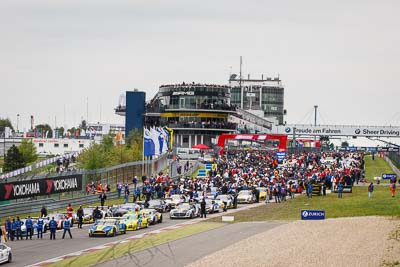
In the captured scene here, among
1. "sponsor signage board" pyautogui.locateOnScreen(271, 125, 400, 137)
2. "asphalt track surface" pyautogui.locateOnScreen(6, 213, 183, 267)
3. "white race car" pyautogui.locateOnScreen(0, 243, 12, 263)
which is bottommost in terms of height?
"asphalt track surface" pyautogui.locateOnScreen(6, 213, 183, 267)

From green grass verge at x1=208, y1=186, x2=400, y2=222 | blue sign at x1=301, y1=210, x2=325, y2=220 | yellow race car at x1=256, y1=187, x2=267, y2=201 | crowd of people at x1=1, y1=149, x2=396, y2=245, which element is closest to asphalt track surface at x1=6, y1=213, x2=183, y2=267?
blue sign at x1=301, y1=210, x2=325, y2=220

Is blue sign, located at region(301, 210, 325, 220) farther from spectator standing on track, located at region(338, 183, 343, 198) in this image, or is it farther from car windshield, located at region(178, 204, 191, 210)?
spectator standing on track, located at region(338, 183, 343, 198)

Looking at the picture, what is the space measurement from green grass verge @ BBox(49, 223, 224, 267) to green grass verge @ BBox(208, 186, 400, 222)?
15.1 feet

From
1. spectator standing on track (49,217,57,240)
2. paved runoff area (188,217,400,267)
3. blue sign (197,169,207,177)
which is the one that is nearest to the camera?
paved runoff area (188,217,400,267)

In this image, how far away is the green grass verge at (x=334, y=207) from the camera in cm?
4300

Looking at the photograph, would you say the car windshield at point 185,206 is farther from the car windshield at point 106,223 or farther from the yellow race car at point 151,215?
the car windshield at point 106,223

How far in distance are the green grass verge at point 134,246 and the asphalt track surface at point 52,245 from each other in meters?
1.16

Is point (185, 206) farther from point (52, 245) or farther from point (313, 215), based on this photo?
point (52, 245)

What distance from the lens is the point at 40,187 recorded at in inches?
1917

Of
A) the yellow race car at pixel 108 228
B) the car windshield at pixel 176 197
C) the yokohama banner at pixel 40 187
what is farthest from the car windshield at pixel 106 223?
the car windshield at pixel 176 197

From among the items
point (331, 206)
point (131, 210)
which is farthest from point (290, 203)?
point (131, 210)

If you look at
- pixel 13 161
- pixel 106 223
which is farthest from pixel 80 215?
pixel 13 161

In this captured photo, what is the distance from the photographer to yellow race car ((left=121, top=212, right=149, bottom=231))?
38.7 meters

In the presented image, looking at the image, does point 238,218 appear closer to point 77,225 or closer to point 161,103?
point 77,225
